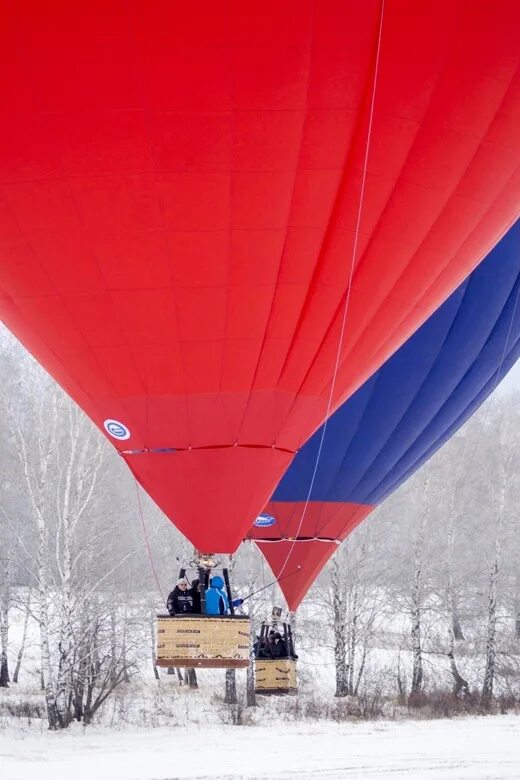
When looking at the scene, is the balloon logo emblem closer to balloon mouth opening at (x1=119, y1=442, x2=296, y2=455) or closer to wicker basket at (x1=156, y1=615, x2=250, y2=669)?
balloon mouth opening at (x1=119, y1=442, x2=296, y2=455)

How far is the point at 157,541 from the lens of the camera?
1059 inches

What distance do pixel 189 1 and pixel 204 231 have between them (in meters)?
1.69

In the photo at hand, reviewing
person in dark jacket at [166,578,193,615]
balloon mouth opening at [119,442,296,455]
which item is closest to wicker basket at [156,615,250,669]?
person in dark jacket at [166,578,193,615]

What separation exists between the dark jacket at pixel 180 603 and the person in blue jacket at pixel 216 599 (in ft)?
0.56

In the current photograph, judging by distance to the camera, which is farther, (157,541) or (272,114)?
(157,541)

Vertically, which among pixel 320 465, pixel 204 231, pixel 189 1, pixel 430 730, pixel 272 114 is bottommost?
pixel 430 730

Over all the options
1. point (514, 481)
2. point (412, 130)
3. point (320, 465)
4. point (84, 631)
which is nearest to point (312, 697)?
point (84, 631)

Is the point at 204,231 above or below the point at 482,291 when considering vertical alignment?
below

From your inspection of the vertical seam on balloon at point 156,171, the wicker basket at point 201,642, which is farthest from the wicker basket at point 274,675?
the vertical seam on balloon at point 156,171

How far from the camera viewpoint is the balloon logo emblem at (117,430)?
30.7 ft

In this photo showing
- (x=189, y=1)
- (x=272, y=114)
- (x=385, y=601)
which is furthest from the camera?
(x=385, y=601)

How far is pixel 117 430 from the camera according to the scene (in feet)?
30.9

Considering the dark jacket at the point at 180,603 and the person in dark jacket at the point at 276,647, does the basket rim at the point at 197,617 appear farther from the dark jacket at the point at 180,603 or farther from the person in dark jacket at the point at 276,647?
the person in dark jacket at the point at 276,647

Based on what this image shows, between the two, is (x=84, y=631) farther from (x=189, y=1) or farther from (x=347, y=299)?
(x=189, y=1)
